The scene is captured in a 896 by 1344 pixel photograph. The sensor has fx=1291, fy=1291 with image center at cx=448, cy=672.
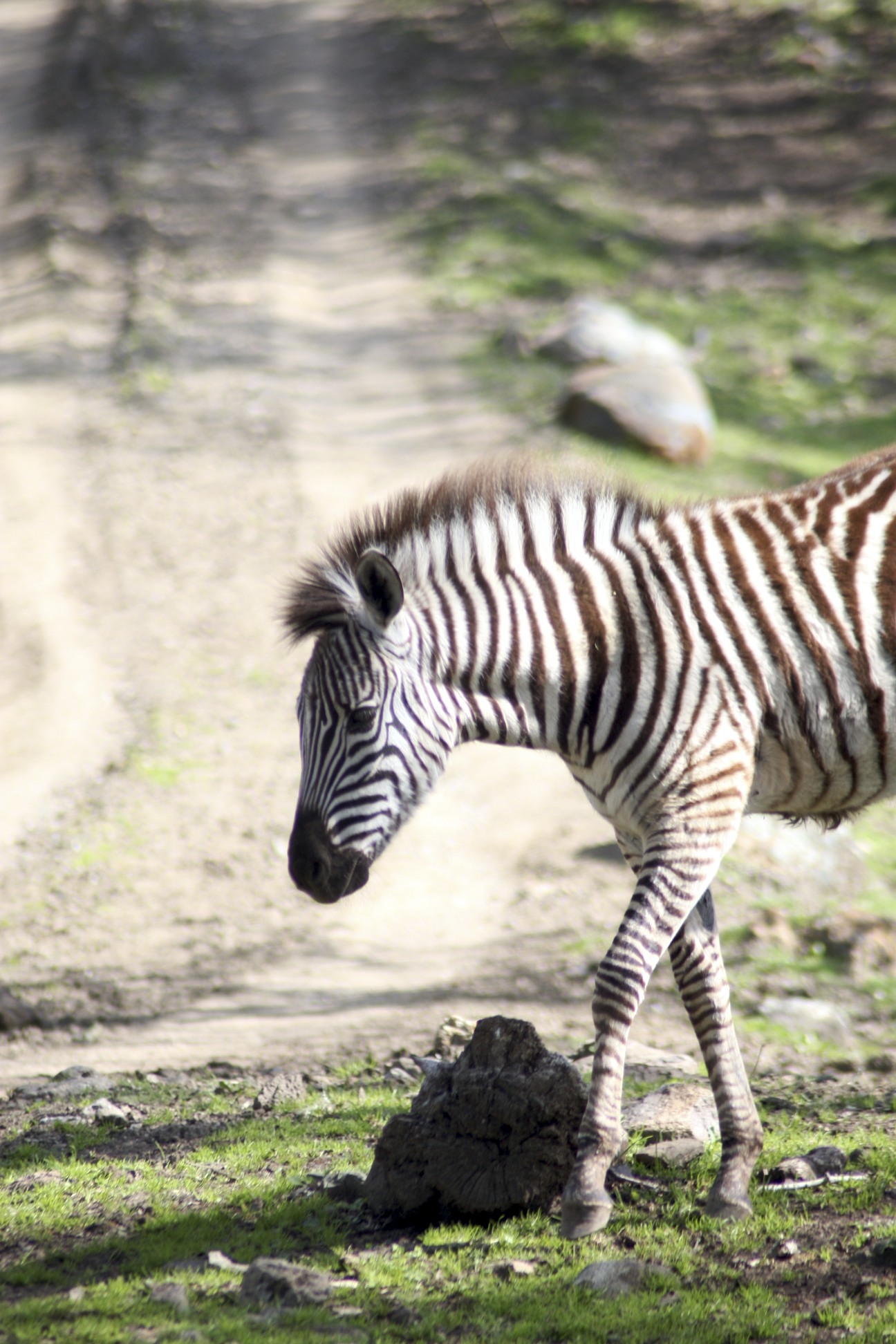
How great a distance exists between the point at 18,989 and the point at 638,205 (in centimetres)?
1755

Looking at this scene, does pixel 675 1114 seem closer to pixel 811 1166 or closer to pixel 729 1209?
pixel 811 1166

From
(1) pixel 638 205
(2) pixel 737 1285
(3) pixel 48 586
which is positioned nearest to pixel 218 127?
(1) pixel 638 205

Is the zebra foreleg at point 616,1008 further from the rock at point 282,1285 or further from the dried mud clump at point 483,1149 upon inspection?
the rock at point 282,1285

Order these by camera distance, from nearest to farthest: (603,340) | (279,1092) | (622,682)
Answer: (622,682)
(279,1092)
(603,340)

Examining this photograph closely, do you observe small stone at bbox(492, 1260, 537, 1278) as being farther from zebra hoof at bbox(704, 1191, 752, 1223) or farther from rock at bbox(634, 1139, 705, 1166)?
rock at bbox(634, 1139, 705, 1166)

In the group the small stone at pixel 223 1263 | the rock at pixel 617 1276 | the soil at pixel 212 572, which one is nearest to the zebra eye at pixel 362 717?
the soil at pixel 212 572

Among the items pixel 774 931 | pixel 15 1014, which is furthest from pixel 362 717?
pixel 774 931

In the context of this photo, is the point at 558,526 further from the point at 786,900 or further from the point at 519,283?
the point at 519,283

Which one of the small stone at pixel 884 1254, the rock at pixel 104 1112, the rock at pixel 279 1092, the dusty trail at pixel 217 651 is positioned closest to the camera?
the small stone at pixel 884 1254

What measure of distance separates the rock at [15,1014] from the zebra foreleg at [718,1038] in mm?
4040

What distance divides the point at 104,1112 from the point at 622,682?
316 centimetres

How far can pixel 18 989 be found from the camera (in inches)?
300

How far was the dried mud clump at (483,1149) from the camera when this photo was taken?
15.3 feet

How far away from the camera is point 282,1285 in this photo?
4.10 metres
